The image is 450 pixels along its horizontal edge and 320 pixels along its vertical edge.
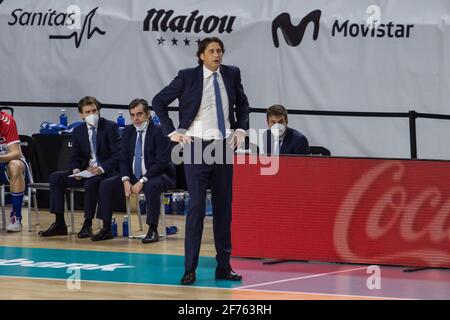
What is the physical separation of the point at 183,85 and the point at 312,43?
6.34 meters

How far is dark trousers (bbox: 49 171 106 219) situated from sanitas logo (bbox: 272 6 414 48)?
4.00 m

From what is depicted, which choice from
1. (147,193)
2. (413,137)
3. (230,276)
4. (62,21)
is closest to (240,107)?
(230,276)

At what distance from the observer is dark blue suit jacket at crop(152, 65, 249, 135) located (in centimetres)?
920

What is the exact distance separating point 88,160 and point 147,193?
98 cm

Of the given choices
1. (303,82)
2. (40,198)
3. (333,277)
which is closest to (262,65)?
(303,82)

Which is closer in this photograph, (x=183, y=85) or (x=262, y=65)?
(x=183, y=85)

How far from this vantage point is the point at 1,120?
1295 cm

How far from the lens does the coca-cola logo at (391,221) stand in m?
10.2

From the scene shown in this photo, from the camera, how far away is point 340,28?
50.0ft

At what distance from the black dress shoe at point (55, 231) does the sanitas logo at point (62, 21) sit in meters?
4.65

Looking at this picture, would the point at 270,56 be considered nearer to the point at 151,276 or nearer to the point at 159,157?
the point at 159,157

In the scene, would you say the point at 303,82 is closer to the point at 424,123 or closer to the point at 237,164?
the point at 424,123

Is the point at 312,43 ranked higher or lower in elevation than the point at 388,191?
higher

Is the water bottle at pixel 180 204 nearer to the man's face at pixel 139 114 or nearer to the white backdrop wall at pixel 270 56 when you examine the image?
the white backdrop wall at pixel 270 56
